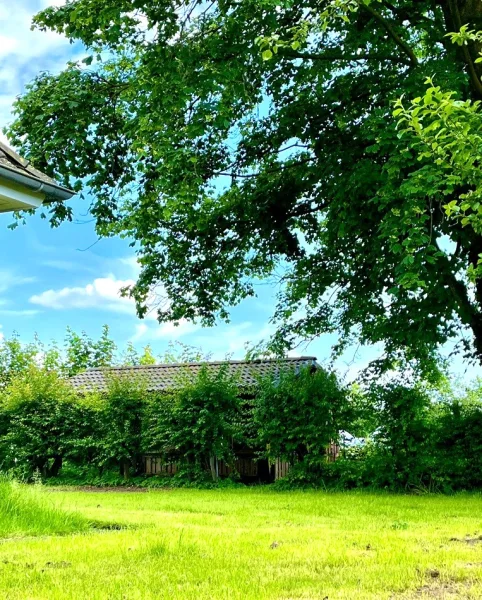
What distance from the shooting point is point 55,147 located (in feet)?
40.1

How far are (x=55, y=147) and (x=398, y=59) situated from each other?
6.72 m

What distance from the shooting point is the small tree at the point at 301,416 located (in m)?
16.8

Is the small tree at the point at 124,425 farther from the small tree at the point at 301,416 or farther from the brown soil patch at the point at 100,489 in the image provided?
the small tree at the point at 301,416

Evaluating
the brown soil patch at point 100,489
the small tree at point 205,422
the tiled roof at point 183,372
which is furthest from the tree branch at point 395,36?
the brown soil patch at point 100,489

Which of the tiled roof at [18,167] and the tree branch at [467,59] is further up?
the tree branch at [467,59]

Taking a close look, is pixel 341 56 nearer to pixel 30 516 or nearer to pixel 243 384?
pixel 30 516

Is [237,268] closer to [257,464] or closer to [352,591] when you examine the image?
[257,464]

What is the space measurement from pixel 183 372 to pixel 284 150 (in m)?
8.20

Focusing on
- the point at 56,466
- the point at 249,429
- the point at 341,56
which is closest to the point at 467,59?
the point at 341,56

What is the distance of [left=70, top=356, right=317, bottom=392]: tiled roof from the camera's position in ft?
66.4

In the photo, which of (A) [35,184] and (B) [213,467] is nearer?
(A) [35,184]

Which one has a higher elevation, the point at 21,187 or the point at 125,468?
the point at 21,187

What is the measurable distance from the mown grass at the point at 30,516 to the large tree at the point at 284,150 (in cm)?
528

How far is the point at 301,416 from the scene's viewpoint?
17.0 m
